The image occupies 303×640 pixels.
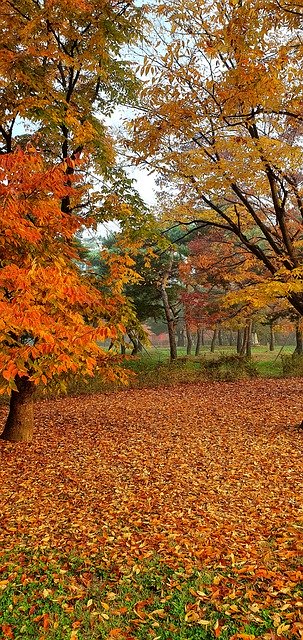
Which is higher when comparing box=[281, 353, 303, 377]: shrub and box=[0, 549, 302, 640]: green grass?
box=[281, 353, 303, 377]: shrub

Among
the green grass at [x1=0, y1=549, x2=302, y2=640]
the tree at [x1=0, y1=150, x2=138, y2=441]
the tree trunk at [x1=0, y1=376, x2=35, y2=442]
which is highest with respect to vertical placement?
the tree at [x1=0, y1=150, x2=138, y2=441]

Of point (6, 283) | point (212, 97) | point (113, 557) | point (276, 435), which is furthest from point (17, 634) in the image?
point (212, 97)

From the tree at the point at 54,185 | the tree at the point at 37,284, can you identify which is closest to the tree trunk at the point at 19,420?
the tree at the point at 54,185

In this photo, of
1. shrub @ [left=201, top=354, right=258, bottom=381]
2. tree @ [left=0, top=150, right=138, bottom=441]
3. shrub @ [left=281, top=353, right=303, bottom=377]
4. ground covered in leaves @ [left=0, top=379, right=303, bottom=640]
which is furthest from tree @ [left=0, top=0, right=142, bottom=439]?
shrub @ [left=281, top=353, right=303, bottom=377]

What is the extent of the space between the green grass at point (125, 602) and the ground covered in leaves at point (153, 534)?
0.01m

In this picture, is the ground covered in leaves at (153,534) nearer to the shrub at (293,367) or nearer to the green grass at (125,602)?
the green grass at (125,602)

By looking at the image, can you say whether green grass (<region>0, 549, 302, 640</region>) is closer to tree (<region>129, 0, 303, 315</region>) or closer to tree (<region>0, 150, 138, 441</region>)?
tree (<region>0, 150, 138, 441</region>)

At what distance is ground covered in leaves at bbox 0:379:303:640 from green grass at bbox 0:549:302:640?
0.03 feet

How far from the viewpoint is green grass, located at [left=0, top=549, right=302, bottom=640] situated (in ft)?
11.0

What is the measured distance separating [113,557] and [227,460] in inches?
135

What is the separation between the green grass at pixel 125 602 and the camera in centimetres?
336

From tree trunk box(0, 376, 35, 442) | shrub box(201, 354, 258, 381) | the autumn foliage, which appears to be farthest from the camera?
shrub box(201, 354, 258, 381)

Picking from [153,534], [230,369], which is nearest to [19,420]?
[153,534]

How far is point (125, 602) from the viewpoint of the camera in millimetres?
3725
